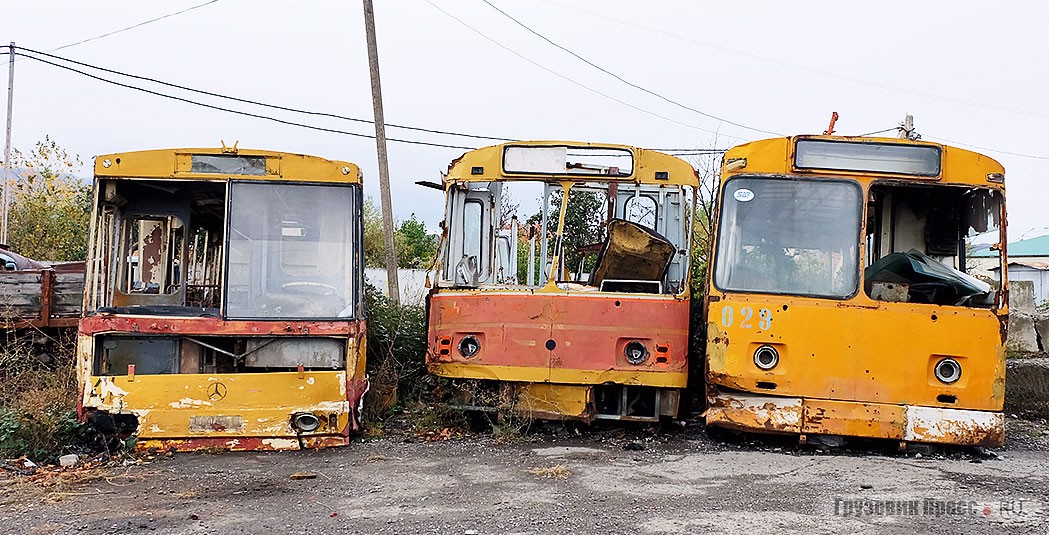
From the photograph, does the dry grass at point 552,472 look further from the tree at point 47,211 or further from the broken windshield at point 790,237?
the tree at point 47,211

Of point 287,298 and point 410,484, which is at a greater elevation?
point 287,298

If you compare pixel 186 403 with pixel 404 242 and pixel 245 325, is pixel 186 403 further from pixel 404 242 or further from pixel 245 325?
pixel 404 242

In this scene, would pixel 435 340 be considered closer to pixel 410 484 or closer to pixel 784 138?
pixel 410 484

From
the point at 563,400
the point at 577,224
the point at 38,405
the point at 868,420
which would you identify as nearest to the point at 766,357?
the point at 868,420

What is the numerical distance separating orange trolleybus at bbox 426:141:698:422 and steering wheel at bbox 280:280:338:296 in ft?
3.10

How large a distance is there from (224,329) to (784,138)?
→ 5009 millimetres

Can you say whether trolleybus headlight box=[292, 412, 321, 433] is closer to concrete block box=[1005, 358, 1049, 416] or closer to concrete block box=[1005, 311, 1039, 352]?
concrete block box=[1005, 358, 1049, 416]

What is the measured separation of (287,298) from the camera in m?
8.14

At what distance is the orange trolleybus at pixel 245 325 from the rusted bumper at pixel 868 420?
3.40 meters

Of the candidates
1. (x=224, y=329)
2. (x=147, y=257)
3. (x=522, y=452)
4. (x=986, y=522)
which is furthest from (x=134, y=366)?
(x=986, y=522)

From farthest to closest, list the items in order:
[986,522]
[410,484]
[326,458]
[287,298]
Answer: [287,298] < [326,458] < [410,484] < [986,522]

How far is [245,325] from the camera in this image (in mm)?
7961

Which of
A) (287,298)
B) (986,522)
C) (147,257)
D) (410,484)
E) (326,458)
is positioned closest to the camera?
(986,522)

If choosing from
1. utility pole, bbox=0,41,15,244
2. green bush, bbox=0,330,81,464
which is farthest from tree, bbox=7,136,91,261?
green bush, bbox=0,330,81,464
